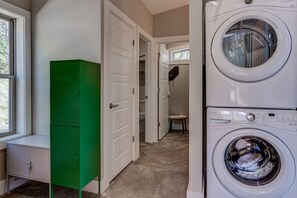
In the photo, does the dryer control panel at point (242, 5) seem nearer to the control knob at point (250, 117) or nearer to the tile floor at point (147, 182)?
the control knob at point (250, 117)

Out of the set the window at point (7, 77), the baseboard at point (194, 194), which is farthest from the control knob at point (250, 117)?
the window at point (7, 77)

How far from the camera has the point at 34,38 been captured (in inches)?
96.5

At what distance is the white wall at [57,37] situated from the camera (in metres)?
2.15

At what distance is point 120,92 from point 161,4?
200 cm

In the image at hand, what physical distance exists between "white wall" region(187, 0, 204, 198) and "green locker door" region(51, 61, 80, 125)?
3.52 ft

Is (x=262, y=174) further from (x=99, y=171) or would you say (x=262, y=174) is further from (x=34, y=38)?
(x=34, y=38)

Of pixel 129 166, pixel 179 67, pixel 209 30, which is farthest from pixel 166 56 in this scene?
pixel 209 30

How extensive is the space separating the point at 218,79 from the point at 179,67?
3.75m

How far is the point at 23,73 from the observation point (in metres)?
2.39

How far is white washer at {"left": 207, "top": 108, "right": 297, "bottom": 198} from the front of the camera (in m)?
1.43

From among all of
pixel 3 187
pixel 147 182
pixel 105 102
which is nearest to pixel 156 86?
pixel 105 102

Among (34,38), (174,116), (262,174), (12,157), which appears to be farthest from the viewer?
(174,116)

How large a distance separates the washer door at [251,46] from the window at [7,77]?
87.8 inches

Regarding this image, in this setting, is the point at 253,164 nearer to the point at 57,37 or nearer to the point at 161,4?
the point at 57,37
